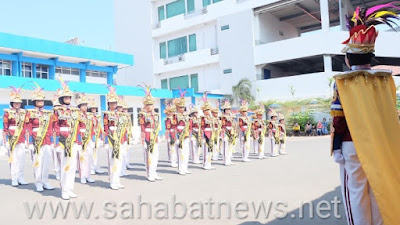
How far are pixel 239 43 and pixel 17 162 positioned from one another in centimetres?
2303

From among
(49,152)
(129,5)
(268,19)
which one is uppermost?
(129,5)

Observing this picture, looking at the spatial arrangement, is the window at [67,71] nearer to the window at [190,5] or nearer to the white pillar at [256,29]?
the window at [190,5]

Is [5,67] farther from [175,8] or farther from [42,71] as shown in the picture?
[175,8]

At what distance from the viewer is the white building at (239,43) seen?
26516mm

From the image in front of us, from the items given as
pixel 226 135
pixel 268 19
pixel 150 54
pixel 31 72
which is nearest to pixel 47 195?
pixel 226 135

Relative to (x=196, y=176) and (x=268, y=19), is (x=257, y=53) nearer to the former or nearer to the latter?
(x=268, y=19)

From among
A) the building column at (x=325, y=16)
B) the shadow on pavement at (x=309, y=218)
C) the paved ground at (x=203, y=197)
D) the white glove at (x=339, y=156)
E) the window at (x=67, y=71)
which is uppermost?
the building column at (x=325, y=16)

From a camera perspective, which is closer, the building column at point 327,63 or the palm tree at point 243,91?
the building column at point 327,63

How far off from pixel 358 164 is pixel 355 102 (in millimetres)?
621

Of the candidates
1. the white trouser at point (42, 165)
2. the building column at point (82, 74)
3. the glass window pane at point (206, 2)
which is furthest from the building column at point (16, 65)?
the white trouser at point (42, 165)

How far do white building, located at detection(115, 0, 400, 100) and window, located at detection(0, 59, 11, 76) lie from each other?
14200mm

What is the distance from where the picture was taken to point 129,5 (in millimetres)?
37750

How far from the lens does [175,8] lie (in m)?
34.5

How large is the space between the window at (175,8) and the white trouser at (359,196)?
3171 centimetres
